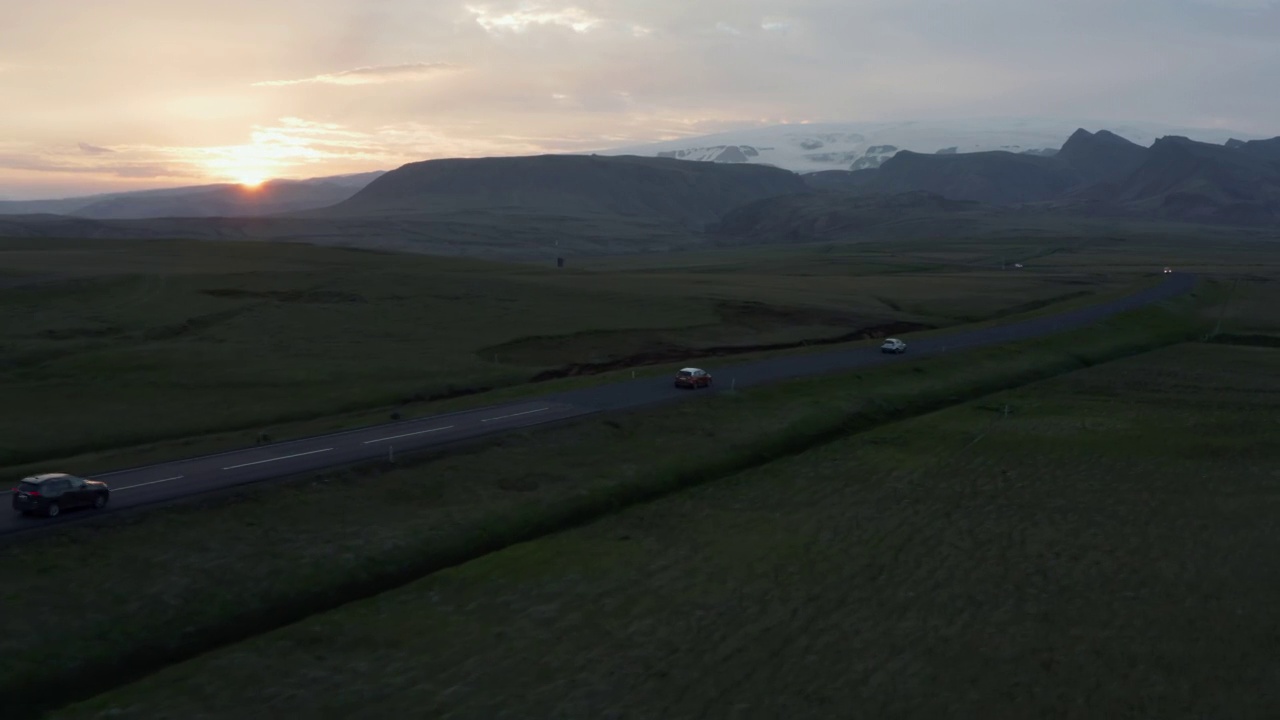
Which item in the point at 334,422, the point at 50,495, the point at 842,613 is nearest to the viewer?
the point at 842,613

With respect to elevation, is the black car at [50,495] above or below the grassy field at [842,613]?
above

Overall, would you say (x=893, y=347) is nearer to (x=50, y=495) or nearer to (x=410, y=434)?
(x=410, y=434)

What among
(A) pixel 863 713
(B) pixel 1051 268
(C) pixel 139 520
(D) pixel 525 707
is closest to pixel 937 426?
(A) pixel 863 713

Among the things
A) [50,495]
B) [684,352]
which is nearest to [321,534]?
[50,495]

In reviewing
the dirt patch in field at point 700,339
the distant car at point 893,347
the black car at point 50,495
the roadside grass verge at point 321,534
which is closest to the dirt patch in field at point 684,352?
the dirt patch in field at point 700,339

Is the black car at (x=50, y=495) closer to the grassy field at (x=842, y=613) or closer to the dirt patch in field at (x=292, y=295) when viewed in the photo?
the grassy field at (x=842, y=613)

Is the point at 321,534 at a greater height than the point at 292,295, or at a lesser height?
lesser

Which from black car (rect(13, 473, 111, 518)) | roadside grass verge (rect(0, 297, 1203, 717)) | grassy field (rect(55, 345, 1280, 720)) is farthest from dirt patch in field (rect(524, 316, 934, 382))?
black car (rect(13, 473, 111, 518))
